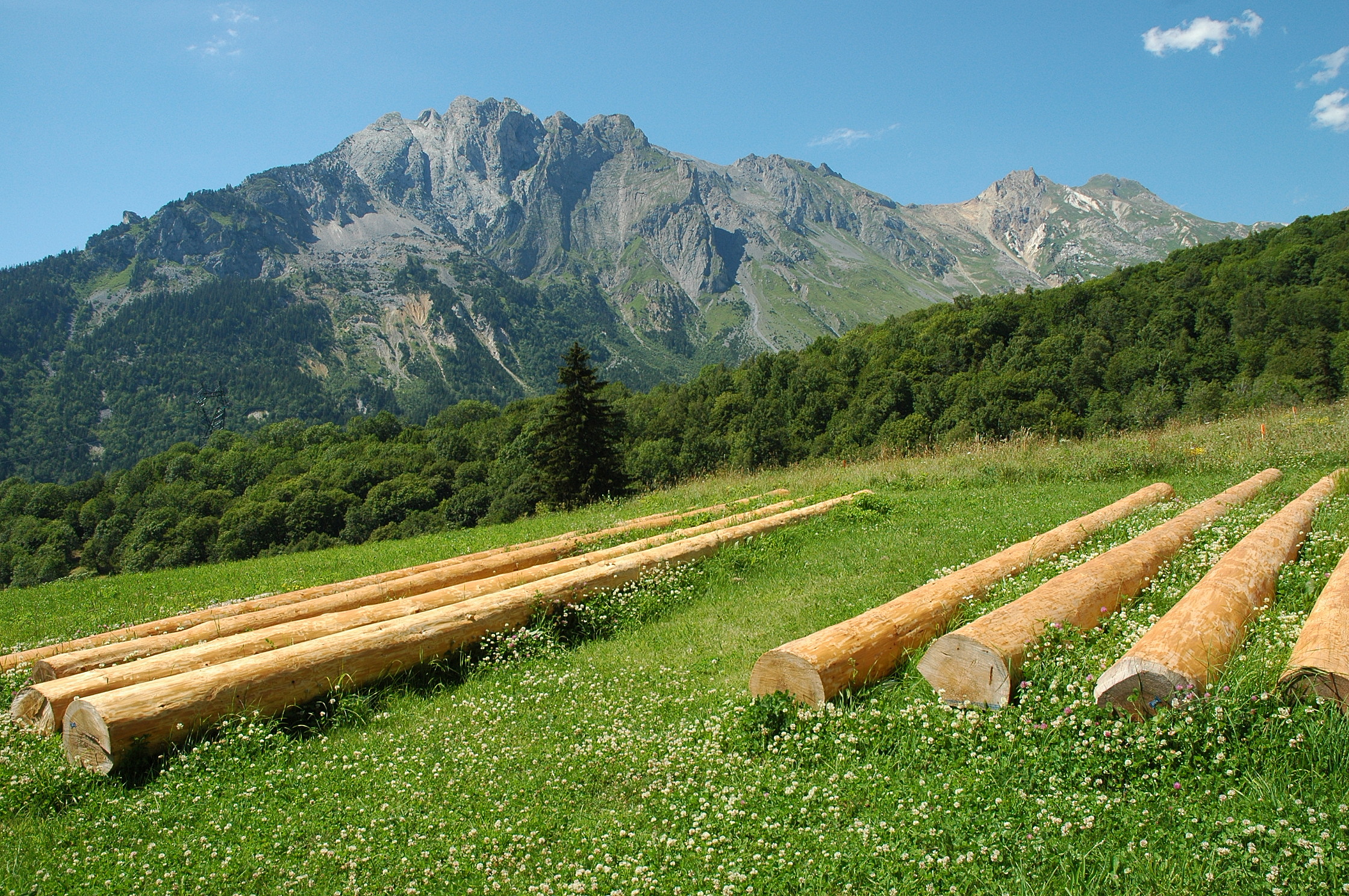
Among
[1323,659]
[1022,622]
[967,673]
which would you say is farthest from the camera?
[1022,622]

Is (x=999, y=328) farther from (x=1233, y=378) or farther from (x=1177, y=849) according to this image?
(x=1177, y=849)

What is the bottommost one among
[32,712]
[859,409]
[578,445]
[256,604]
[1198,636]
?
[859,409]

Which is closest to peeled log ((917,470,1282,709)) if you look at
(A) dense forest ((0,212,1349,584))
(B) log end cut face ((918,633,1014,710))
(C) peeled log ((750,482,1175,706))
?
(B) log end cut face ((918,633,1014,710))

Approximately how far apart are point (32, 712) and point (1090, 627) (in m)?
8.17

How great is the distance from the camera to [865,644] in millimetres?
5195

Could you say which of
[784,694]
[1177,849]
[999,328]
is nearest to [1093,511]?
[784,694]

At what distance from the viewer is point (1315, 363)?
52125 mm

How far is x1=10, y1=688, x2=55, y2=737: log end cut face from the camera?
17.3 ft

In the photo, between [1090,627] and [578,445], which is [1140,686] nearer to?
[1090,627]

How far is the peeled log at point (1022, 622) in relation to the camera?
4559 mm

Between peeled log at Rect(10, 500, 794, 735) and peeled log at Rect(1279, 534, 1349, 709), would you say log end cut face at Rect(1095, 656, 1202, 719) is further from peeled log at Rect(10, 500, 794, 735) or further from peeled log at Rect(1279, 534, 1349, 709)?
peeled log at Rect(10, 500, 794, 735)

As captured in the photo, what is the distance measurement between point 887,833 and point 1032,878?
0.66 meters

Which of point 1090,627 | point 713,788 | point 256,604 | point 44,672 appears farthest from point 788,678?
point 256,604

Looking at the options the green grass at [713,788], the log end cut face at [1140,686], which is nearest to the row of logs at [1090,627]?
the log end cut face at [1140,686]
